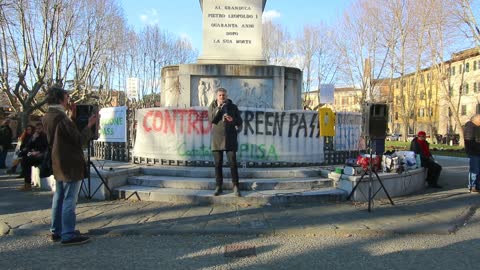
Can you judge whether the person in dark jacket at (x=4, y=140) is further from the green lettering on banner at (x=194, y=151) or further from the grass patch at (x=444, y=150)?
the grass patch at (x=444, y=150)

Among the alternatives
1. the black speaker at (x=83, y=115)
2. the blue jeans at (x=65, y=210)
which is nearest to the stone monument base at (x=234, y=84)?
the black speaker at (x=83, y=115)

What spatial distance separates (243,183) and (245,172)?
708mm

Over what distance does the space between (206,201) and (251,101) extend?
4.97 meters

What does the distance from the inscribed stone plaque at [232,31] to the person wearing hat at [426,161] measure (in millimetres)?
4941

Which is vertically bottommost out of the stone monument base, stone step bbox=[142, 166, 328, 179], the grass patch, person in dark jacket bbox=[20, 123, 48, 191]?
the grass patch

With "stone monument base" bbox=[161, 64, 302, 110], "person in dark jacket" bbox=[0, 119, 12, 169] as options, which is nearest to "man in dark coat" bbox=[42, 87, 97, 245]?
"stone monument base" bbox=[161, 64, 302, 110]

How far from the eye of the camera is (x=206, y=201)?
772 centimetres

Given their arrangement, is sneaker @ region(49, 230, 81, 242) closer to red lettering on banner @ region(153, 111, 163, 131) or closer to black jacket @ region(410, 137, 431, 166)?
red lettering on banner @ region(153, 111, 163, 131)

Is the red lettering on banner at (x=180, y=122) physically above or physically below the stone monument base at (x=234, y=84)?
below

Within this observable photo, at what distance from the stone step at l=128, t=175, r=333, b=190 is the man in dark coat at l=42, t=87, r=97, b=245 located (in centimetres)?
309

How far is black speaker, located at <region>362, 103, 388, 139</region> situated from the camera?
25.0 feet

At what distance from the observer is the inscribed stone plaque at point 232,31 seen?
1246 centimetres

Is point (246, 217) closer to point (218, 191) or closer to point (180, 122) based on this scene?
point (218, 191)

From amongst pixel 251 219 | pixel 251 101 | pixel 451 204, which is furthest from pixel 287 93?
pixel 251 219
